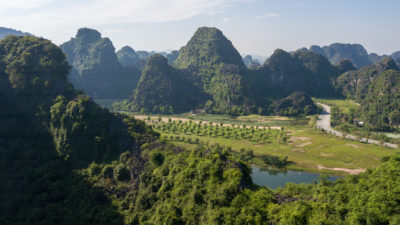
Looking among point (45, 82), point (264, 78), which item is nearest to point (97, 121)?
point (45, 82)

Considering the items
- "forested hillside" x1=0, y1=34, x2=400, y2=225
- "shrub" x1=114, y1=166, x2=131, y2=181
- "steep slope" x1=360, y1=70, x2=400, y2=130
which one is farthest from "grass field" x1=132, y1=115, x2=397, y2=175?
"shrub" x1=114, y1=166, x2=131, y2=181

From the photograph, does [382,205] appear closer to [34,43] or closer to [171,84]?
[34,43]

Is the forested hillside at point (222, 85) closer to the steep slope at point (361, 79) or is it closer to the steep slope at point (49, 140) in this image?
the steep slope at point (361, 79)

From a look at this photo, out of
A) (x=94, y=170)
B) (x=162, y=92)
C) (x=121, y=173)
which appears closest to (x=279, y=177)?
(x=121, y=173)

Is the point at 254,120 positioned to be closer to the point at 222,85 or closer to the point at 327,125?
the point at 327,125

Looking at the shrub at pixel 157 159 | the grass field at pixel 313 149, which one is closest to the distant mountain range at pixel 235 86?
the grass field at pixel 313 149

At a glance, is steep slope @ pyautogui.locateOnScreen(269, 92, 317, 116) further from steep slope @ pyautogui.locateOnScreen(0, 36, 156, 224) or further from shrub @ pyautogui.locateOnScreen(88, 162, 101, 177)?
shrub @ pyautogui.locateOnScreen(88, 162, 101, 177)
